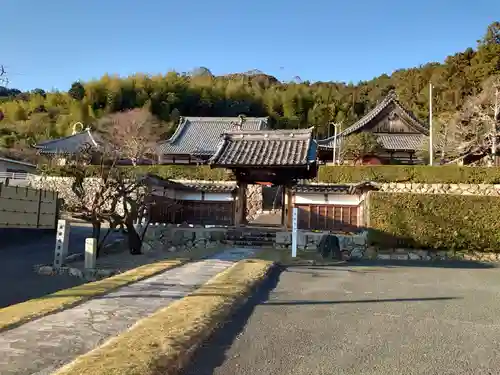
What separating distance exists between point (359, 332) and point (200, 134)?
3315 centimetres

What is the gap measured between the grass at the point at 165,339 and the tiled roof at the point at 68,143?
2877 centimetres

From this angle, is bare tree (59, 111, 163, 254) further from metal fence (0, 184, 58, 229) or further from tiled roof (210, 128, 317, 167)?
tiled roof (210, 128, 317, 167)

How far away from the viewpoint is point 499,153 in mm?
25453

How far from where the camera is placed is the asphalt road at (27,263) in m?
9.52

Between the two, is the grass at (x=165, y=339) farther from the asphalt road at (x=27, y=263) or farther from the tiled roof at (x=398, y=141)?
the tiled roof at (x=398, y=141)

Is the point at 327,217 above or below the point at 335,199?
below

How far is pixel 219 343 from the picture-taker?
4.43 m

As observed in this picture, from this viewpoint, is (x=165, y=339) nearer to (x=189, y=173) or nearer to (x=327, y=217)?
(x=327, y=217)

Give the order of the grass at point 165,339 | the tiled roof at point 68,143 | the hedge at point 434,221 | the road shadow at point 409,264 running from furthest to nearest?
the tiled roof at point 68,143 < the hedge at point 434,221 < the road shadow at point 409,264 < the grass at point 165,339

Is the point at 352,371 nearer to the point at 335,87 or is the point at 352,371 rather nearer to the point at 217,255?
the point at 217,255

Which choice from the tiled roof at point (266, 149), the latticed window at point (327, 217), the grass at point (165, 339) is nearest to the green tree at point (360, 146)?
the latticed window at point (327, 217)

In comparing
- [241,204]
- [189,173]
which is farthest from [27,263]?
[189,173]

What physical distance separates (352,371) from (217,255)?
936 cm

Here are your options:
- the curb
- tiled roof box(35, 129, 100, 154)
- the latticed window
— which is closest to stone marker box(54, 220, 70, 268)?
the curb
